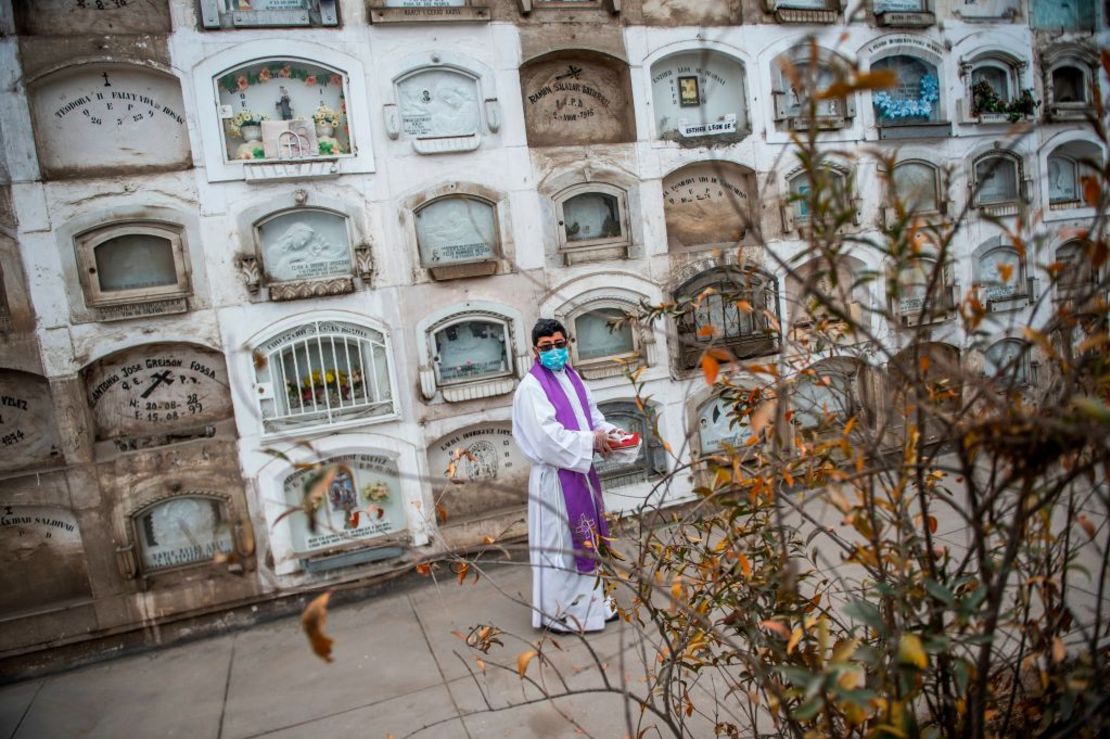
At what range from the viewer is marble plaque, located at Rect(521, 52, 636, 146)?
436 cm

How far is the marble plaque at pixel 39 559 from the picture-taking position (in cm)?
353

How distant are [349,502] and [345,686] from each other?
1.19 m

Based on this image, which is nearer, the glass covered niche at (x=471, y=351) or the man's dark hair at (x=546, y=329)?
the man's dark hair at (x=546, y=329)

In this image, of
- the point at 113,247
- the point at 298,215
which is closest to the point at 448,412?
the point at 298,215

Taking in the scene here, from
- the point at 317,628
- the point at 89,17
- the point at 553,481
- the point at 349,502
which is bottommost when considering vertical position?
the point at 349,502

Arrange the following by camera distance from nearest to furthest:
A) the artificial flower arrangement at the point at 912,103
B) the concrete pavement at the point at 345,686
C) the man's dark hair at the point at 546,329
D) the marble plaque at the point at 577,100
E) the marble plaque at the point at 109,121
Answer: the concrete pavement at the point at 345,686
the man's dark hair at the point at 546,329
the marble plaque at the point at 109,121
the marble plaque at the point at 577,100
the artificial flower arrangement at the point at 912,103

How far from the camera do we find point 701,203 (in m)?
4.79

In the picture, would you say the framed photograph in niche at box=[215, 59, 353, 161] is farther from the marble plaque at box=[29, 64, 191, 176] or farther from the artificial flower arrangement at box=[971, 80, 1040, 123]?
the artificial flower arrangement at box=[971, 80, 1040, 123]

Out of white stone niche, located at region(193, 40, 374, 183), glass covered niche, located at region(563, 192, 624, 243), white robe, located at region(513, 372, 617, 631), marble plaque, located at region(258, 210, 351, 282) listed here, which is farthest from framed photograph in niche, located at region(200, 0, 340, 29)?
white robe, located at region(513, 372, 617, 631)

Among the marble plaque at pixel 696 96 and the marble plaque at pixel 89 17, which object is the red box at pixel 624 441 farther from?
the marble plaque at pixel 89 17

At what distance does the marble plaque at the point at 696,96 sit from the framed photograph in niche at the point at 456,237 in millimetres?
1349

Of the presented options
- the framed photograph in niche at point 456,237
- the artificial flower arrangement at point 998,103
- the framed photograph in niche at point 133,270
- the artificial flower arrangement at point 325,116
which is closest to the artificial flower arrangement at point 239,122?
the artificial flower arrangement at point 325,116

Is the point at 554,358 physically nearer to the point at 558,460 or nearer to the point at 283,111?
the point at 558,460

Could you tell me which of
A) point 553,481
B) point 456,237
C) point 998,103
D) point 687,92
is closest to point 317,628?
point 553,481
